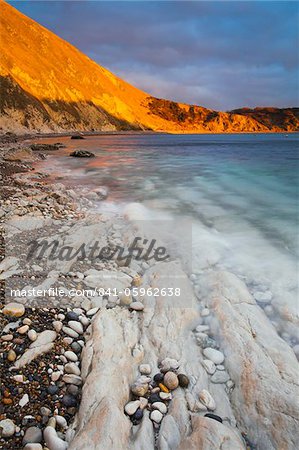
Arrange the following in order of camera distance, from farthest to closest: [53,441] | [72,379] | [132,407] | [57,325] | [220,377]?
[57,325], [220,377], [72,379], [132,407], [53,441]

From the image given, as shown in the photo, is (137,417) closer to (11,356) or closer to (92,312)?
(11,356)

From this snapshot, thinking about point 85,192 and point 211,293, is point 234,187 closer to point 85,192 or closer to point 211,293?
point 85,192

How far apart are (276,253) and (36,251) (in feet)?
13.7

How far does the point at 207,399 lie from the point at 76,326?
1.46 meters

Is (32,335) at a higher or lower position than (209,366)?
higher

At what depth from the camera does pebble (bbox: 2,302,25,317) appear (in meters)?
3.14

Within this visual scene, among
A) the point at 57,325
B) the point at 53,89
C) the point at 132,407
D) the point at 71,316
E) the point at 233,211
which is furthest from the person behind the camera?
the point at 53,89

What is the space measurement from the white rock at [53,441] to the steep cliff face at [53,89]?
59918 mm

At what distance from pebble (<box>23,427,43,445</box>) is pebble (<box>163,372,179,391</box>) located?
3.34ft

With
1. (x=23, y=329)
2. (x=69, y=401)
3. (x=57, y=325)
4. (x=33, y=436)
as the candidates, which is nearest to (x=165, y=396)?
(x=69, y=401)

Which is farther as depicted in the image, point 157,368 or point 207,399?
point 157,368

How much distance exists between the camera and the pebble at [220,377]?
2609 millimetres

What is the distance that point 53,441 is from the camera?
2.03 meters

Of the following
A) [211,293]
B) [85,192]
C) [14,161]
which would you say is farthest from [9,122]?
[211,293]
